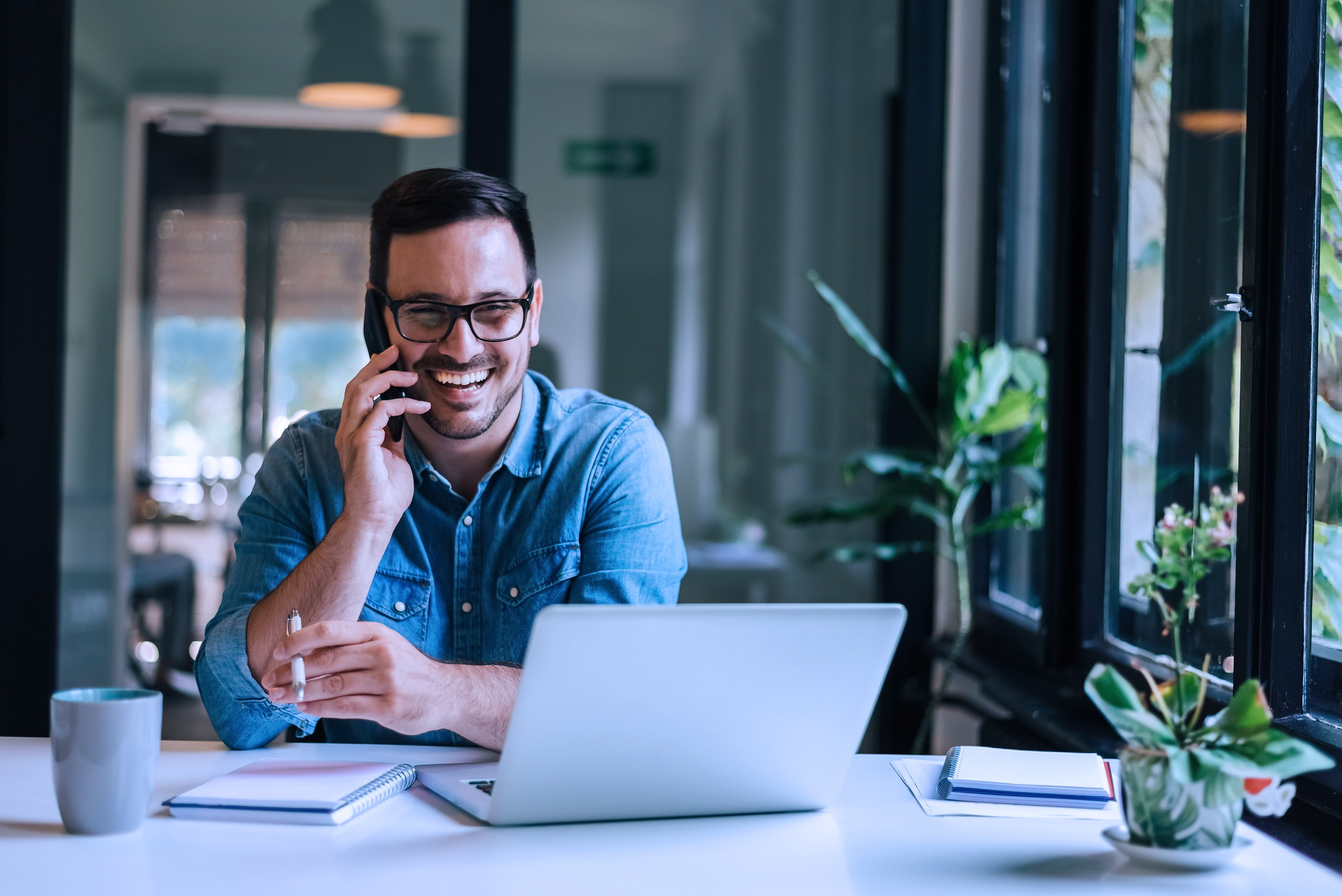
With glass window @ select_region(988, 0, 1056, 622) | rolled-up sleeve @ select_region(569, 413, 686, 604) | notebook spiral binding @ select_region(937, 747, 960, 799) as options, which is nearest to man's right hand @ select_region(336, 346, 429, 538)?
rolled-up sleeve @ select_region(569, 413, 686, 604)

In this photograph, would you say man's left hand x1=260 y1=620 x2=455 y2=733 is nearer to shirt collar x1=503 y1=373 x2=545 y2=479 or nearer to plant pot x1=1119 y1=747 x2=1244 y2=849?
shirt collar x1=503 y1=373 x2=545 y2=479

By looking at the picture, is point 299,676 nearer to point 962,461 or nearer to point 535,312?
point 535,312

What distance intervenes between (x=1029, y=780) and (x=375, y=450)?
0.97 m

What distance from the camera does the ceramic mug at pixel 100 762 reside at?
104 centimetres

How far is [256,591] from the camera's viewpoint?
1652 mm

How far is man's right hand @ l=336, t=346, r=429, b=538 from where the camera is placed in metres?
1.64

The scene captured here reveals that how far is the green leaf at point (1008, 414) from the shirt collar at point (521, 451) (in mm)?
1286

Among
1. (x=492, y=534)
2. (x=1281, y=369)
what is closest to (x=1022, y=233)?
(x=1281, y=369)

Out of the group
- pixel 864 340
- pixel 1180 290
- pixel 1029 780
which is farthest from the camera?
pixel 864 340

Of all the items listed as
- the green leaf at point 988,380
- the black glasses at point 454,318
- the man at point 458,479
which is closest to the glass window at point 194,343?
the man at point 458,479

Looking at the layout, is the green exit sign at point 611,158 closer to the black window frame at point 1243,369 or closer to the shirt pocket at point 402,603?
the black window frame at point 1243,369

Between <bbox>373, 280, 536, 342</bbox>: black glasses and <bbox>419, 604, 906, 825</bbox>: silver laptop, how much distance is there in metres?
0.82

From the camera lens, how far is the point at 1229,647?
72.1 inches

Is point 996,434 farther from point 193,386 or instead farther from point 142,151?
point 142,151
